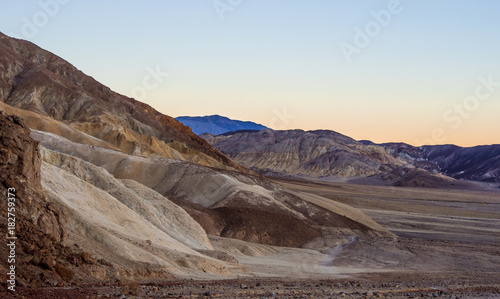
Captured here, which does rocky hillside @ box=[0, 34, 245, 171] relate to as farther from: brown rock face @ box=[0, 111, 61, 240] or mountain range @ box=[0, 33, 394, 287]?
brown rock face @ box=[0, 111, 61, 240]

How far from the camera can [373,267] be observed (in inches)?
1302

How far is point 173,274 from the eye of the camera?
733 inches

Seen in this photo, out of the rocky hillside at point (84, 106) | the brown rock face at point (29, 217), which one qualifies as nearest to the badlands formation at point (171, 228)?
the brown rock face at point (29, 217)

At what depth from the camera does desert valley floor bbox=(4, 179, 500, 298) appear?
15545 millimetres

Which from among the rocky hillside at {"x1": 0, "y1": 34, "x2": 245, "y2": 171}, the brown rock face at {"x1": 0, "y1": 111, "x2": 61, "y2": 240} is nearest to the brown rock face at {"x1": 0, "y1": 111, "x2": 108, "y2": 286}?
the brown rock face at {"x1": 0, "y1": 111, "x2": 61, "y2": 240}

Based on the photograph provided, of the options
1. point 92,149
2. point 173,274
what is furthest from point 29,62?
point 173,274

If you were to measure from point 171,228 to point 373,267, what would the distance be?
11.8 metres

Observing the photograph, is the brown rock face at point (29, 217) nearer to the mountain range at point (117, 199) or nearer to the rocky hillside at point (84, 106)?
the mountain range at point (117, 199)

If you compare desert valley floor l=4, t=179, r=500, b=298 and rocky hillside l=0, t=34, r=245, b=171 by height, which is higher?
rocky hillside l=0, t=34, r=245, b=171

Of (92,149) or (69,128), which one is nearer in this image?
(92,149)

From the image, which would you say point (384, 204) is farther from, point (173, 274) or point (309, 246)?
point (173, 274)

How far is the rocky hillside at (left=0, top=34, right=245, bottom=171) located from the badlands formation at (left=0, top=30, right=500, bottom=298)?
32cm

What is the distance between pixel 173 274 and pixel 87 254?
3669mm

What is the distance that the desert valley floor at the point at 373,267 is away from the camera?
51.0 feet
